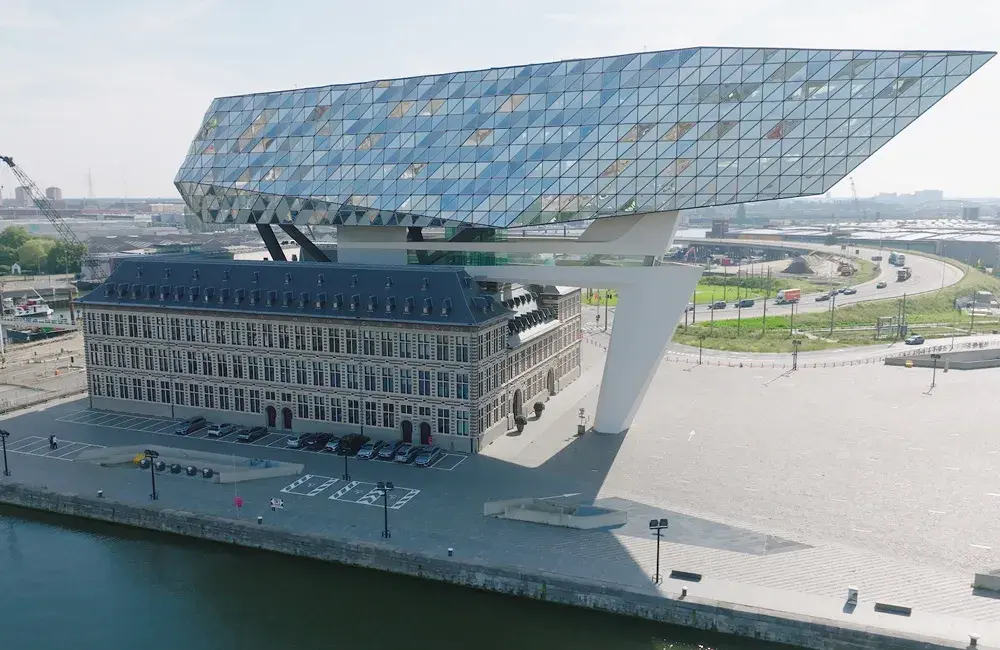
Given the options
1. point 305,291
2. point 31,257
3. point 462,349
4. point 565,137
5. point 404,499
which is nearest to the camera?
point 404,499

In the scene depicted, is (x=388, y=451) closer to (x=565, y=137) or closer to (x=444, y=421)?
(x=444, y=421)

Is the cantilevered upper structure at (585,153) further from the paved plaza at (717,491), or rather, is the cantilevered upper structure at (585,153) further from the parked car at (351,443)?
the parked car at (351,443)

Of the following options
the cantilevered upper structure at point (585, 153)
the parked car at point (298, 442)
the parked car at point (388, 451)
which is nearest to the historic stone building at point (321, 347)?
the parked car at point (388, 451)

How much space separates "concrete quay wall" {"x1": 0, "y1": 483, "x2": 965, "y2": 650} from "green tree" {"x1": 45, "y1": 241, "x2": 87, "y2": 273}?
150926mm

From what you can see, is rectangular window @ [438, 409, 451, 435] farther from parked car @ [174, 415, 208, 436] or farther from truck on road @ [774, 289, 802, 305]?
truck on road @ [774, 289, 802, 305]

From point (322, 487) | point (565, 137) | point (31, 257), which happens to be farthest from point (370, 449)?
point (31, 257)

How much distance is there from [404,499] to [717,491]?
2129 centimetres

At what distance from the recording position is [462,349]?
62719 millimetres

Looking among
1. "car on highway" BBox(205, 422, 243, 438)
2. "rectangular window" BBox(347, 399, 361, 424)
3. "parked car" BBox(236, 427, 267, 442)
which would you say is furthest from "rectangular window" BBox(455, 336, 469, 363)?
"car on highway" BBox(205, 422, 243, 438)

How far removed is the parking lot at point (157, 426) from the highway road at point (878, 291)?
75566 millimetres

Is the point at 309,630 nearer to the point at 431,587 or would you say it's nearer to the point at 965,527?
the point at 431,587

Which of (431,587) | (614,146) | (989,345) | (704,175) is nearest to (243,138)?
(614,146)

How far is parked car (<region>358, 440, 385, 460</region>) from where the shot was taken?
62.2 meters

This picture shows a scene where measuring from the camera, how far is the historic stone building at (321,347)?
210 feet
